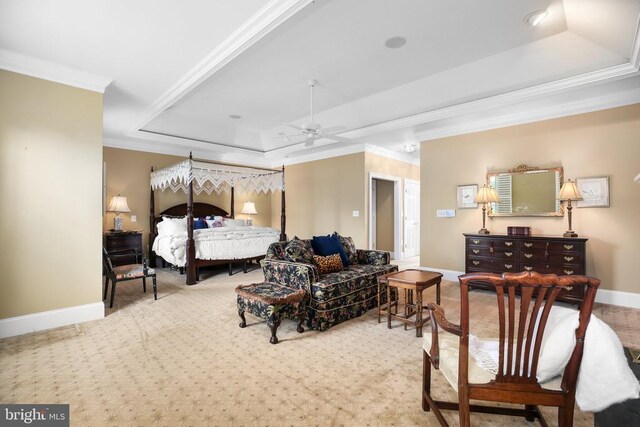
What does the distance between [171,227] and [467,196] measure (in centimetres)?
561

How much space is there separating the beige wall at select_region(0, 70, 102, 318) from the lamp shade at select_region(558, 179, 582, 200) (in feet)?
19.1

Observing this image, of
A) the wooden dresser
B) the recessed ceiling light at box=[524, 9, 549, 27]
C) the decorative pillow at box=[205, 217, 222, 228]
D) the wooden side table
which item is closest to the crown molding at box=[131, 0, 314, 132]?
the recessed ceiling light at box=[524, 9, 549, 27]

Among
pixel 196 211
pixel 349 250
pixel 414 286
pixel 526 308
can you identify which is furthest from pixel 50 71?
pixel 526 308

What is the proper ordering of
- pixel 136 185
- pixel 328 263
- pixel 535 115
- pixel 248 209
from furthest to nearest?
pixel 248 209, pixel 136 185, pixel 535 115, pixel 328 263

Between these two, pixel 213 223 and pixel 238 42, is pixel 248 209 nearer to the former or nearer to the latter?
pixel 213 223

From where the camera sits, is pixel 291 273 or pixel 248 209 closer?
pixel 291 273

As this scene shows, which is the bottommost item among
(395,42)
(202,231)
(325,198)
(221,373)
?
(221,373)

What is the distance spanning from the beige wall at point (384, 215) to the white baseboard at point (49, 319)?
647 cm

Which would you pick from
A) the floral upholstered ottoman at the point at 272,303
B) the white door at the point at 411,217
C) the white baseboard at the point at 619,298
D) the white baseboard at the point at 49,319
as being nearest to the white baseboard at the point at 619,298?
the white baseboard at the point at 619,298

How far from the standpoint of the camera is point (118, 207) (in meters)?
5.90

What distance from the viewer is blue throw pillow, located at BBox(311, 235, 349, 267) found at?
388 centimetres

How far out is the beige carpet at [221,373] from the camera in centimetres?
184

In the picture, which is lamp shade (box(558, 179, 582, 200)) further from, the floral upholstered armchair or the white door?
the white door

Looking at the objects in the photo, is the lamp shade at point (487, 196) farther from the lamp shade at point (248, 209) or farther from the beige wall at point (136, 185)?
the beige wall at point (136, 185)
